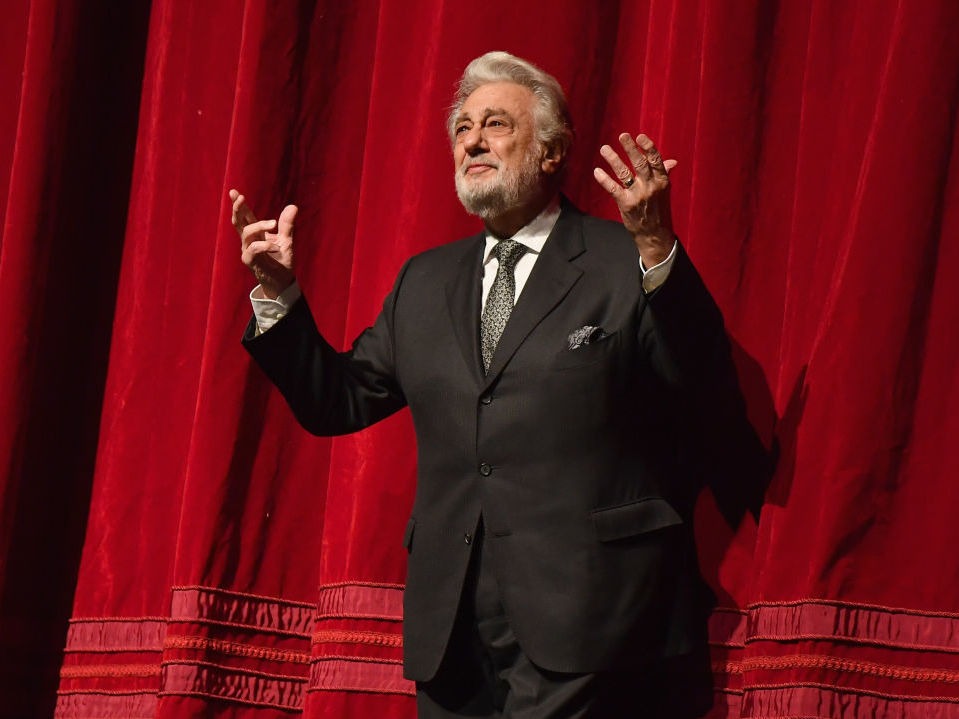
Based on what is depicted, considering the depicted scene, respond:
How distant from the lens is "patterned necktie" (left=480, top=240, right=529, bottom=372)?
6.22ft

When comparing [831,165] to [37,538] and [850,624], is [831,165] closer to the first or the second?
[850,624]

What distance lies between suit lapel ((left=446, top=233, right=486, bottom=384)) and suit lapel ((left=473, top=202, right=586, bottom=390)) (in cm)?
1

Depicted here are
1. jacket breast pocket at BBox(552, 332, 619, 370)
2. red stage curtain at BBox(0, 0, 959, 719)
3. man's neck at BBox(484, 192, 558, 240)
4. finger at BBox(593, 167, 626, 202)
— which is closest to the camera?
finger at BBox(593, 167, 626, 202)

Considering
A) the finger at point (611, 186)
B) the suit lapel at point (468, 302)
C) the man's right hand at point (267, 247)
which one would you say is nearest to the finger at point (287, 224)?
the man's right hand at point (267, 247)

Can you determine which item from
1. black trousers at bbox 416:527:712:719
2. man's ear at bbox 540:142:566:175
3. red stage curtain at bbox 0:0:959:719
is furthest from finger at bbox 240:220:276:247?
red stage curtain at bbox 0:0:959:719

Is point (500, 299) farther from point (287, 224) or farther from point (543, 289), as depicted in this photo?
point (287, 224)

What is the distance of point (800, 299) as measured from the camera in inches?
89.0

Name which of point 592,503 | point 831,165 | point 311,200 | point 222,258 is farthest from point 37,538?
point 831,165

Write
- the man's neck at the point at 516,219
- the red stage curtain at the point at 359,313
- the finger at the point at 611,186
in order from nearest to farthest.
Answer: the finger at the point at 611,186 → the man's neck at the point at 516,219 → the red stage curtain at the point at 359,313

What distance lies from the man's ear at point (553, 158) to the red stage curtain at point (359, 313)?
0.35m

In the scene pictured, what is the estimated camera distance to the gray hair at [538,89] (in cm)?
206

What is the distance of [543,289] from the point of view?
1868 millimetres

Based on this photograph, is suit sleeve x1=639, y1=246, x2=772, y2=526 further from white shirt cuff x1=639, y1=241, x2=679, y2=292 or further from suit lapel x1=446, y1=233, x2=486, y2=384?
suit lapel x1=446, y1=233, x2=486, y2=384

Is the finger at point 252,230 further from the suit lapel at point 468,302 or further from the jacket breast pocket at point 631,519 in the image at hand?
the jacket breast pocket at point 631,519
